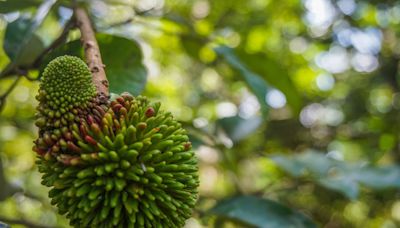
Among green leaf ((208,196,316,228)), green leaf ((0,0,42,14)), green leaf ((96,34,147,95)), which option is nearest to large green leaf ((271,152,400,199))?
green leaf ((208,196,316,228))

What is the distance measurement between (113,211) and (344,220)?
1.66 meters

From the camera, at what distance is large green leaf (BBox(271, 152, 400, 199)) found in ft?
4.91

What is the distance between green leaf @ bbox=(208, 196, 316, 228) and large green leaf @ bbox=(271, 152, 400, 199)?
0.85 feet

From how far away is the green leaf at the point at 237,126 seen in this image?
154 cm

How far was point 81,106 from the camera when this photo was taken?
67 centimetres

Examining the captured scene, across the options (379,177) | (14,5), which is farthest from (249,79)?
(379,177)

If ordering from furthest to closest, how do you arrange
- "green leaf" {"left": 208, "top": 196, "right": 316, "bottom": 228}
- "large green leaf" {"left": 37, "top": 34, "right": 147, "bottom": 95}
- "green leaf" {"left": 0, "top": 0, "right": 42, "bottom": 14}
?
"green leaf" {"left": 208, "top": 196, "right": 316, "bottom": 228}, "green leaf" {"left": 0, "top": 0, "right": 42, "bottom": 14}, "large green leaf" {"left": 37, "top": 34, "right": 147, "bottom": 95}

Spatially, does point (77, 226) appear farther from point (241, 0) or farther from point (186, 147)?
point (241, 0)

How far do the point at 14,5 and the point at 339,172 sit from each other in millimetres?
1051

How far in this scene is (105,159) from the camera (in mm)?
656

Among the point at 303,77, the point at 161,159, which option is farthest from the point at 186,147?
the point at 303,77

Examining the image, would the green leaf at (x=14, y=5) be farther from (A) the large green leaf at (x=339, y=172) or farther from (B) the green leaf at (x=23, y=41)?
(A) the large green leaf at (x=339, y=172)

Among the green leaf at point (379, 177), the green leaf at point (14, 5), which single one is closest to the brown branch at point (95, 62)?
the green leaf at point (14, 5)

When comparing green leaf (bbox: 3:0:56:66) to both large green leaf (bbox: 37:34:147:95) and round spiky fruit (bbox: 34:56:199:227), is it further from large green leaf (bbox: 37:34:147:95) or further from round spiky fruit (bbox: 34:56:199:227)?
round spiky fruit (bbox: 34:56:199:227)
